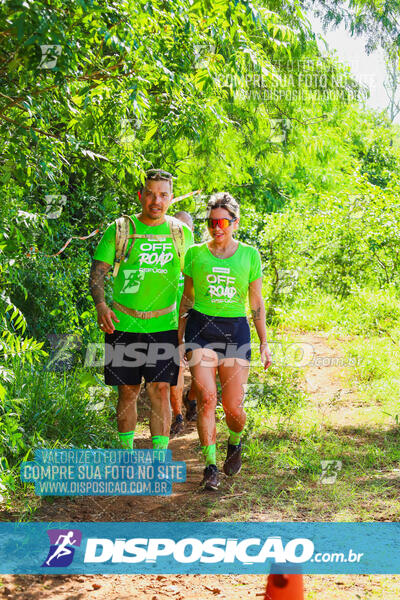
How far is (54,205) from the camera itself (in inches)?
302

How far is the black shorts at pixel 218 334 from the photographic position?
5.04 meters

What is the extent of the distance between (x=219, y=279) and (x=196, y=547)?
1798mm

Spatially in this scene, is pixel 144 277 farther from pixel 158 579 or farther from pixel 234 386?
pixel 158 579

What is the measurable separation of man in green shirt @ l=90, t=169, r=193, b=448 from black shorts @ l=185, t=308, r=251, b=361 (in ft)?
0.50

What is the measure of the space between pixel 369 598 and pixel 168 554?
116 centimetres

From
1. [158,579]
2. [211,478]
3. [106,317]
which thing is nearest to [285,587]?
[158,579]

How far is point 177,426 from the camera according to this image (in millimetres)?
6660

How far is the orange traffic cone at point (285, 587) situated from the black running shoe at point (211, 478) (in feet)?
6.94

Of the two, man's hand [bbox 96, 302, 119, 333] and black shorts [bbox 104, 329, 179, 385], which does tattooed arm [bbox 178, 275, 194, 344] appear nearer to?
black shorts [bbox 104, 329, 179, 385]

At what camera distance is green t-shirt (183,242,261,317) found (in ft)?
16.5

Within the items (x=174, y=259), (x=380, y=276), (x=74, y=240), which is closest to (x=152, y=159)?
(x=74, y=240)

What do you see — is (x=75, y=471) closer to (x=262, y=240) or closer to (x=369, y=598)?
(x=369, y=598)

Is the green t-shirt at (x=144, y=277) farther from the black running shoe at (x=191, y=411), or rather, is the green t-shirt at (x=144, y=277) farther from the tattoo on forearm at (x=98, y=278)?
the black running shoe at (x=191, y=411)

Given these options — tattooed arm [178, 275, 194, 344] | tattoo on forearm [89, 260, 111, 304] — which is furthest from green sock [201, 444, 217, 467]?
tattoo on forearm [89, 260, 111, 304]
